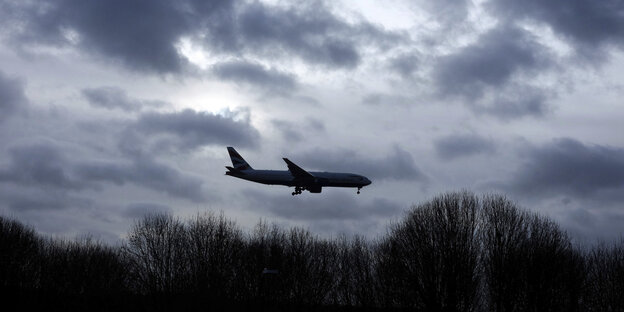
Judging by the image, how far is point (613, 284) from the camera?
221 feet

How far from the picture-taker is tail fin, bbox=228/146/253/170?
117750 mm

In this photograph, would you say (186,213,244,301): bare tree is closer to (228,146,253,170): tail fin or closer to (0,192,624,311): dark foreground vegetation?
(0,192,624,311): dark foreground vegetation

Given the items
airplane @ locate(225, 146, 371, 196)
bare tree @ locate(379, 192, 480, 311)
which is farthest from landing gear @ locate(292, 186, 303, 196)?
bare tree @ locate(379, 192, 480, 311)

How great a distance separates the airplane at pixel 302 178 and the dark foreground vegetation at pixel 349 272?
1933cm

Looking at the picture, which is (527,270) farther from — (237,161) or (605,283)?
(237,161)

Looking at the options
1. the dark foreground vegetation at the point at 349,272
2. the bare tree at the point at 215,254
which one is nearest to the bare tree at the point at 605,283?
the dark foreground vegetation at the point at 349,272

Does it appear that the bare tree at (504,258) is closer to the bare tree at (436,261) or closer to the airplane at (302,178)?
the bare tree at (436,261)

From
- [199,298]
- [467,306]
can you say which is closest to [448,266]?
[467,306]

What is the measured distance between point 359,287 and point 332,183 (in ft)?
102

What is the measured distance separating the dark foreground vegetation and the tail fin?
3244 centimetres

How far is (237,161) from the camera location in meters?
120

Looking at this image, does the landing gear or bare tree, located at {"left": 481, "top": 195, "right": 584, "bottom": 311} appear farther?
the landing gear

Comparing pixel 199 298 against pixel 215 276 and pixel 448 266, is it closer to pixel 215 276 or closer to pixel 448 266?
pixel 215 276

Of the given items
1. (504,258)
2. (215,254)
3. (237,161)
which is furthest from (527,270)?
(237,161)
